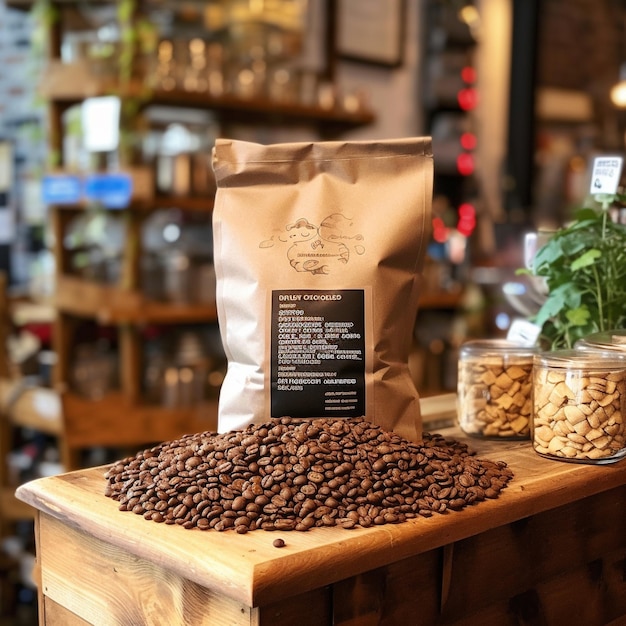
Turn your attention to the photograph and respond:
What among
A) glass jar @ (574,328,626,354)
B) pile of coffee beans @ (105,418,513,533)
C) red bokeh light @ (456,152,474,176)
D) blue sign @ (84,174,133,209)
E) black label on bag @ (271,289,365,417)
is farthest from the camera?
red bokeh light @ (456,152,474,176)

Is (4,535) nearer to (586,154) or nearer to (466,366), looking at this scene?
(466,366)

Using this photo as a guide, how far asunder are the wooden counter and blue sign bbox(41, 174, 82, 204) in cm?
198

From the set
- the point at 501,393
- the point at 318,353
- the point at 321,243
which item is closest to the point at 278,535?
the point at 318,353

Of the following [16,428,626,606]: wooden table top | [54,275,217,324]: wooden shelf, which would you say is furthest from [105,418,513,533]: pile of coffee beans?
[54,275,217,324]: wooden shelf

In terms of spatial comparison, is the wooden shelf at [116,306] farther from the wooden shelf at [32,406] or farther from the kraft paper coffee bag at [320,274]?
the kraft paper coffee bag at [320,274]

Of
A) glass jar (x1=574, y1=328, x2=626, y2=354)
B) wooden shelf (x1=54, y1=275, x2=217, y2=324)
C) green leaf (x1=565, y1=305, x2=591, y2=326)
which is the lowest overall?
wooden shelf (x1=54, y1=275, x2=217, y2=324)

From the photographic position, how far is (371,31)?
396 cm

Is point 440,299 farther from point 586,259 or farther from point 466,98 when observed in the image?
point 586,259

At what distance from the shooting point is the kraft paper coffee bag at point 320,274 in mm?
1000

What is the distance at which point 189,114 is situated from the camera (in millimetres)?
3363

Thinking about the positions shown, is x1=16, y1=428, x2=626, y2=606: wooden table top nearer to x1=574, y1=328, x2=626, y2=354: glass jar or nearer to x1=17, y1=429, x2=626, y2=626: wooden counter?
x1=17, y1=429, x2=626, y2=626: wooden counter

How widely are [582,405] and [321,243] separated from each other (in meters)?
0.37

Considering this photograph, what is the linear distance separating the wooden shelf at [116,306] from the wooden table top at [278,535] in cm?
177

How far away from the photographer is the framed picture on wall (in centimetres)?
384
